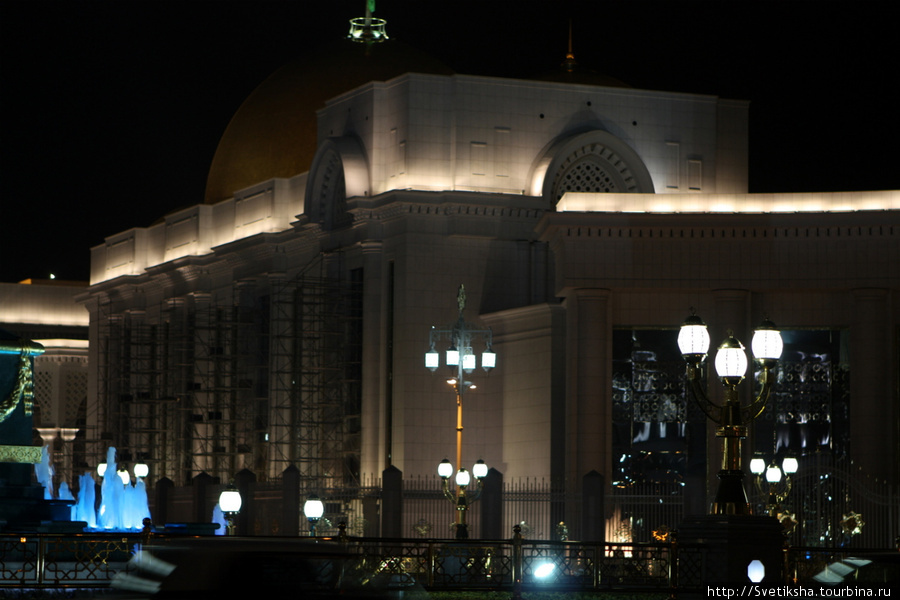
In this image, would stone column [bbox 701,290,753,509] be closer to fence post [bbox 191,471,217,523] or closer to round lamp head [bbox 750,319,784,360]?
fence post [bbox 191,471,217,523]

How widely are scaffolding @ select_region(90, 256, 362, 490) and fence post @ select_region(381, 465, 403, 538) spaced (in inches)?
235

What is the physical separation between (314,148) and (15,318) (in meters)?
27.3

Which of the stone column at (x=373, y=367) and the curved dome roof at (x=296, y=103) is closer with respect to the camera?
the stone column at (x=373, y=367)

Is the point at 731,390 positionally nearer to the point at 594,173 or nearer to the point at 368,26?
the point at 594,173

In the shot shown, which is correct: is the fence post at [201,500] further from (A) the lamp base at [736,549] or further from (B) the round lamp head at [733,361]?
(A) the lamp base at [736,549]

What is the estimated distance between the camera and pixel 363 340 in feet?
158

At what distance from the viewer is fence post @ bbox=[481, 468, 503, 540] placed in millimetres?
38406

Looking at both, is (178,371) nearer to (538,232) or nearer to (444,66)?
(444,66)

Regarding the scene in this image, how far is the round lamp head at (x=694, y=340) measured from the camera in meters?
22.7

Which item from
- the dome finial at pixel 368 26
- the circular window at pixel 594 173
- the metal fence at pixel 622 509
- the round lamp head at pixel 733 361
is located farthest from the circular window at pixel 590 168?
the round lamp head at pixel 733 361

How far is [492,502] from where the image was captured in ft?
127

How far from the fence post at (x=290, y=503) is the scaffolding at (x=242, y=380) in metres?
4.42

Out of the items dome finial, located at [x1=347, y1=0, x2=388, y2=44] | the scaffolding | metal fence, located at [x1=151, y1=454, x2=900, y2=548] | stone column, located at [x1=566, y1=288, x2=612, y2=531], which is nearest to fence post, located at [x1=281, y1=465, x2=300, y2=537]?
metal fence, located at [x1=151, y1=454, x2=900, y2=548]

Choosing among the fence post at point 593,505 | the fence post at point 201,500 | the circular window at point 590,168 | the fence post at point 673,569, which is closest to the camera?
the fence post at point 673,569
